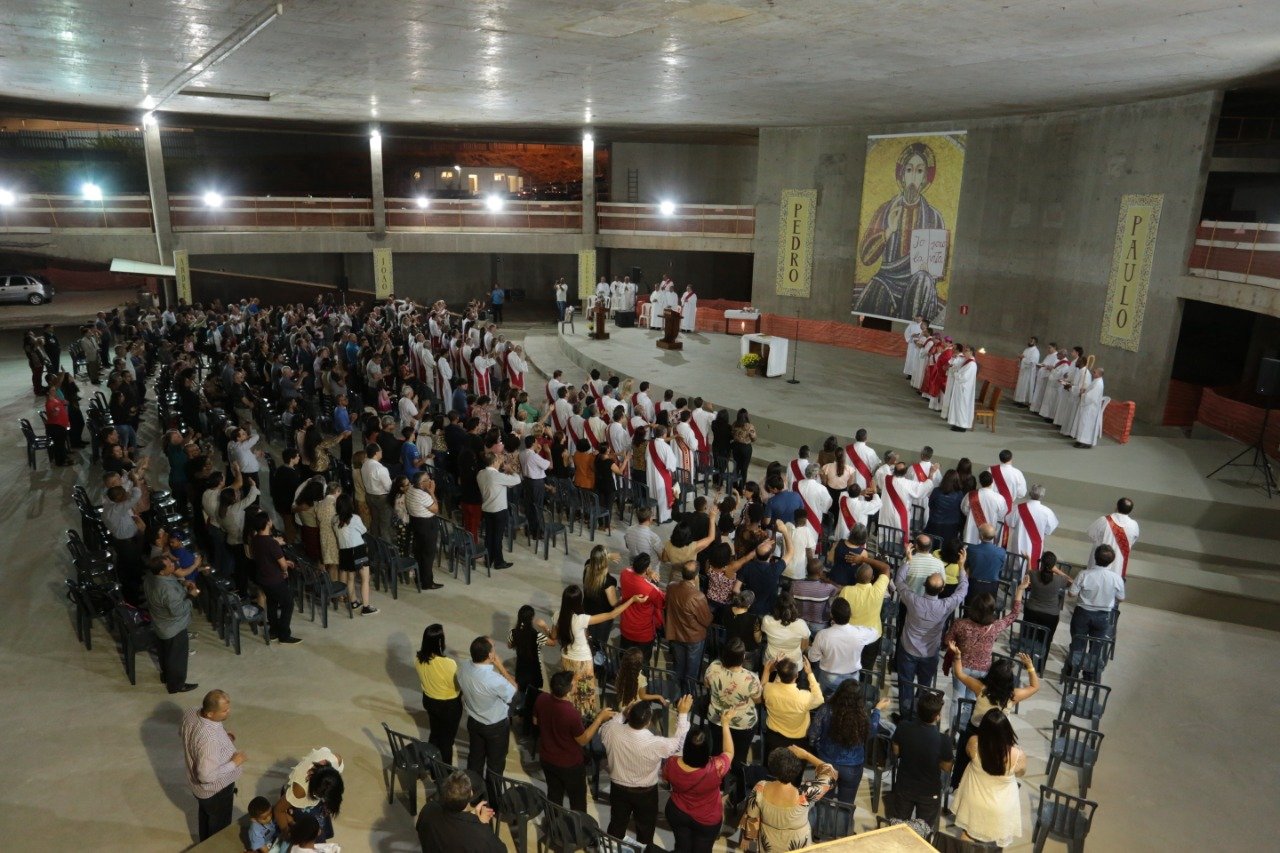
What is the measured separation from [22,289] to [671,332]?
2084 cm

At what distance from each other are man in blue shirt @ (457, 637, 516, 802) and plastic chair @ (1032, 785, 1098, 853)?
3.52 metres

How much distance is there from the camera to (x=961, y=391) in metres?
14.7

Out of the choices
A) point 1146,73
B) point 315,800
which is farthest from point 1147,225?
→ point 315,800

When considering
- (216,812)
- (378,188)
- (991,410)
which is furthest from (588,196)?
(216,812)

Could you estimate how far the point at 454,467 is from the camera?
1147 centimetres

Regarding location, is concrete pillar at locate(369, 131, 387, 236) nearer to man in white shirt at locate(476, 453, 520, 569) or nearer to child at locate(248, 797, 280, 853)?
man in white shirt at locate(476, 453, 520, 569)

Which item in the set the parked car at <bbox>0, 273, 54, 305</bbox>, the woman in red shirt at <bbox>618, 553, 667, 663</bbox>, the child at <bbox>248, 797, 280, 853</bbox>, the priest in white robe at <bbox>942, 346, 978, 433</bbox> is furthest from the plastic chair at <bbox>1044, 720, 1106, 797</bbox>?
the parked car at <bbox>0, 273, 54, 305</bbox>

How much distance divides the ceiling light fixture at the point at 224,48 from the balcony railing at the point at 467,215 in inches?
330

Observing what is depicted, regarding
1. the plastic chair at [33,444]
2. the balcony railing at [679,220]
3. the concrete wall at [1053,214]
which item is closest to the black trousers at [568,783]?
the plastic chair at [33,444]

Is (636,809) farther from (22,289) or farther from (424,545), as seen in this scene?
(22,289)

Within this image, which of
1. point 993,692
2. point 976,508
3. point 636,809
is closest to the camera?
point 636,809

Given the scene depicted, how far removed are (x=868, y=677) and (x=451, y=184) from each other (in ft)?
98.7

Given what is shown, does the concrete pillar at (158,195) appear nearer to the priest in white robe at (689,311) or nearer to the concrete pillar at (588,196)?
the concrete pillar at (588,196)

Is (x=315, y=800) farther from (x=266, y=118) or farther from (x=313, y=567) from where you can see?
(x=266, y=118)
